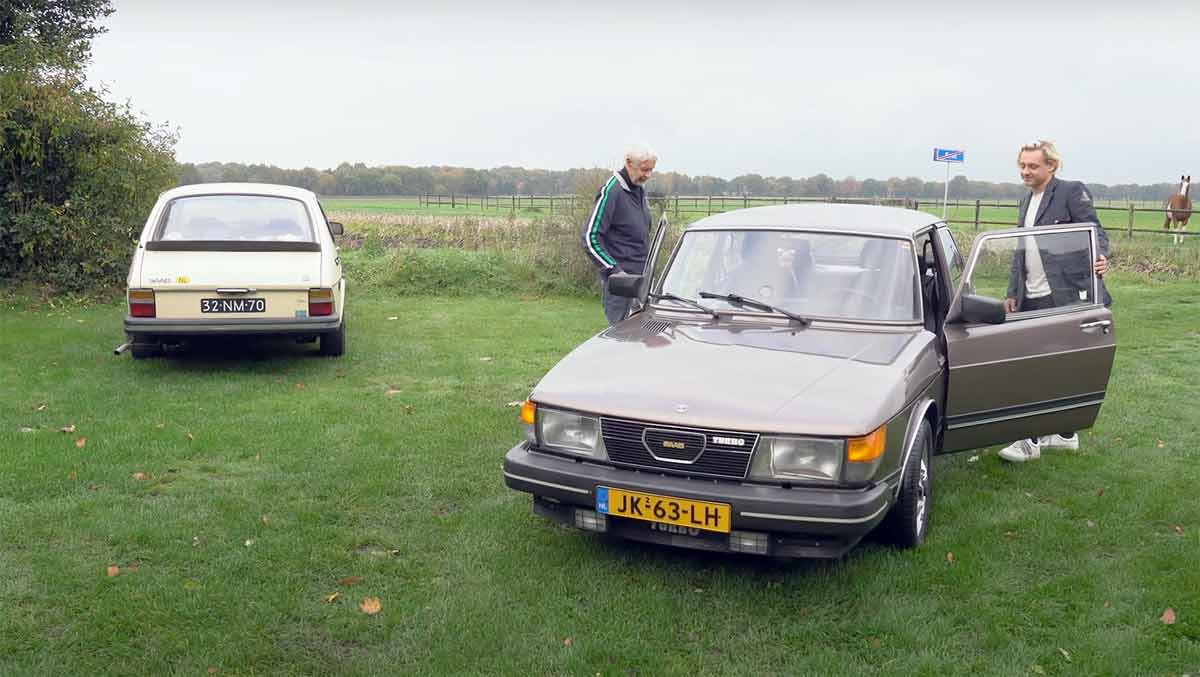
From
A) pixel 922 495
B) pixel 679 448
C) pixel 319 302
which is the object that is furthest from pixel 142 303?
pixel 922 495

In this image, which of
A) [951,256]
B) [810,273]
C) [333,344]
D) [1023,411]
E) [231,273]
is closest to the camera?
[810,273]

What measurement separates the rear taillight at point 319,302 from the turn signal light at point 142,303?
4.19ft

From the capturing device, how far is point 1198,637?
13.0 feet

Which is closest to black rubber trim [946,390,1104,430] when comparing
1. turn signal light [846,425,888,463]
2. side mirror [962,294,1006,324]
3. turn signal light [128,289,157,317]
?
side mirror [962,294,1006,324]

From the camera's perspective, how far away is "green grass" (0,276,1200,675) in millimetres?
3840

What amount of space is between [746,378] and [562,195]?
11.9 meters

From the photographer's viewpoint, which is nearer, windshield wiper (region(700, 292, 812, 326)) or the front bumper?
the front bumper

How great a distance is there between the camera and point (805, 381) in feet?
14.4

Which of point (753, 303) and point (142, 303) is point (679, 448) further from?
point (142, 303)

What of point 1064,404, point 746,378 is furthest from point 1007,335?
point 746,378

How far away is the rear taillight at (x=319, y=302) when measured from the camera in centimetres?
878

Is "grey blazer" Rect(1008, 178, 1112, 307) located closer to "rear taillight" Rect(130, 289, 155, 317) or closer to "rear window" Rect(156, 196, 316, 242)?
"rear window" Rect(156, 196, 316, 242)

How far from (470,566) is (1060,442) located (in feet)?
13.7

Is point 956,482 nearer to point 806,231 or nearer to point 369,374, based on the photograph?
point 806,231
